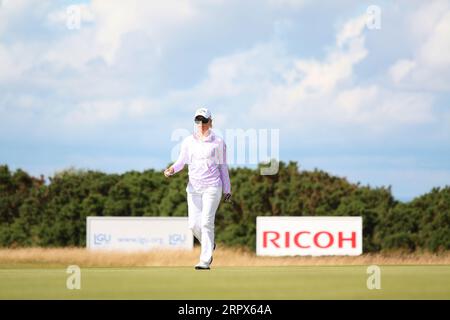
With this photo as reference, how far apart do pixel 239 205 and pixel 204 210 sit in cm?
3454

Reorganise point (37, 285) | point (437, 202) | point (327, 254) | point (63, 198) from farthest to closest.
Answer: point (63, 198), point (437, 202), point (327, 254), point (37, 285)

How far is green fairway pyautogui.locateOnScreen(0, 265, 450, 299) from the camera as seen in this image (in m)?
11.5

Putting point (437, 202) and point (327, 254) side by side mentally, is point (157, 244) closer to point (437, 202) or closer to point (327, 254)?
point (327, 254)

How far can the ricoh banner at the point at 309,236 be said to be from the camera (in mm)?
38000

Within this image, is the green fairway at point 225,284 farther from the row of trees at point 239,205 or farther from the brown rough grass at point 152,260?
the row of trees at point 239,205

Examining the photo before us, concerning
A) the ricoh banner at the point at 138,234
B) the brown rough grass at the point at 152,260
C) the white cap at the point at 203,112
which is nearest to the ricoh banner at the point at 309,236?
the brown rough grass at the point at 152,260

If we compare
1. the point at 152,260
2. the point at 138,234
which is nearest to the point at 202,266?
the point at 152,260

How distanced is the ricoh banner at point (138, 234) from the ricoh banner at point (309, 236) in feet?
11.7

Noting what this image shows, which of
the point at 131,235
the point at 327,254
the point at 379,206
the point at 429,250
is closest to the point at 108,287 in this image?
the point at 327,254

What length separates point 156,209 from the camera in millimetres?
49625

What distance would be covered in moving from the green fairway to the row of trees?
101 feet

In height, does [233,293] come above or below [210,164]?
below

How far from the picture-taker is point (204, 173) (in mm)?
13516

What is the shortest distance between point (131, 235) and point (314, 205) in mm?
13218
